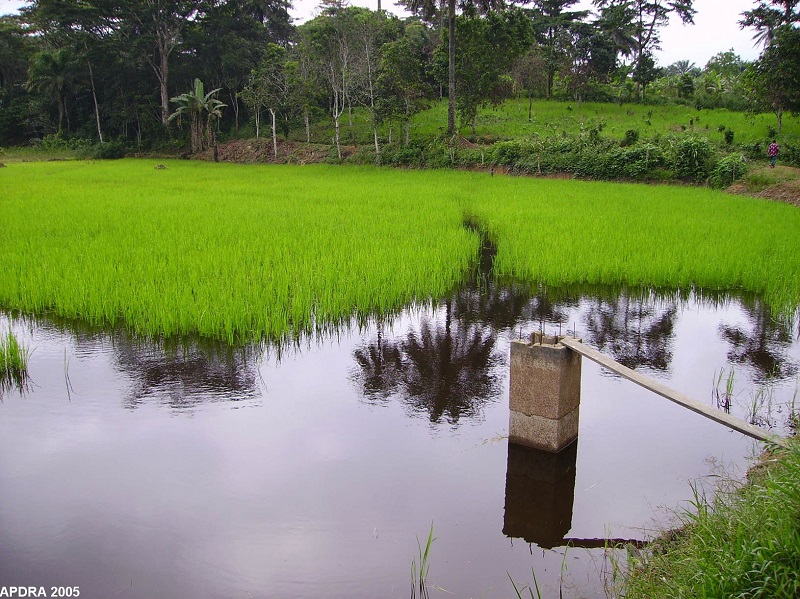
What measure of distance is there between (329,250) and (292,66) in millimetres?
20515

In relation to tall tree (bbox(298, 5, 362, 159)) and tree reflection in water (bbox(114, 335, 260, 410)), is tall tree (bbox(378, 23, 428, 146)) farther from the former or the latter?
tree reflection in water (bbox(114, 335, 260, 410))

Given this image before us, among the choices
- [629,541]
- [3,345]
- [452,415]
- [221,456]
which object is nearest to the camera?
[629,541]

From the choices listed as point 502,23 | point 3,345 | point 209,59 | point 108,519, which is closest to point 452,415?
point 108,519

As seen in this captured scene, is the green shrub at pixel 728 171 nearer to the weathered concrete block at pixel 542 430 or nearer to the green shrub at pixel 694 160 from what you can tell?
the green shrub at pixel 694 160

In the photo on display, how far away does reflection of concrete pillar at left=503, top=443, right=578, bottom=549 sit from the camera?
292cm

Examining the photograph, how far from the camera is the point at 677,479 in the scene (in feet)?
10.8

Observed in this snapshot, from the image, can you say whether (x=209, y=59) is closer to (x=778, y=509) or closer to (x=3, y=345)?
(x=3, y=345)

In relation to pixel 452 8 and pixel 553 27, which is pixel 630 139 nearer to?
pixel 452 8

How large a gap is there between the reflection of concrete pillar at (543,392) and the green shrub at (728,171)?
14.9 metres

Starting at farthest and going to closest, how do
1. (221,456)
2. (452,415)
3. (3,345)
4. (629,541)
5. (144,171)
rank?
(144,171) → (3,345) → (452,415) → (221,456) → (629,541)

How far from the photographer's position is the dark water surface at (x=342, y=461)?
8.74 feet

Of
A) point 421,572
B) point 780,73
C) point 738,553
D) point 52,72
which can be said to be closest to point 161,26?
point 52,72

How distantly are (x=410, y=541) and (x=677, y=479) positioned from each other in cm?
148

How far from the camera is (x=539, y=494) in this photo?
318 cm
